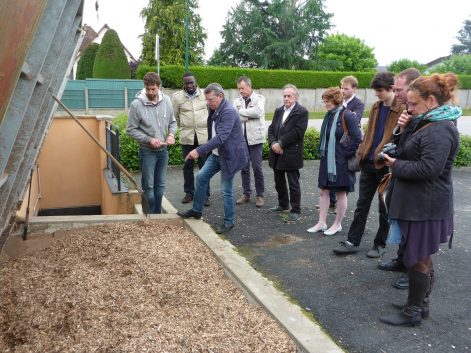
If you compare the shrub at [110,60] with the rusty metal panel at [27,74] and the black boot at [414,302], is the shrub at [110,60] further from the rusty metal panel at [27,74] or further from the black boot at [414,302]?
the black boot at [414,302]

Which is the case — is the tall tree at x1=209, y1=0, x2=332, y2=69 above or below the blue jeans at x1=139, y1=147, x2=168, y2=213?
above

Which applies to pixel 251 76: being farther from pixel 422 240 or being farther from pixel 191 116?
pixel 422 240

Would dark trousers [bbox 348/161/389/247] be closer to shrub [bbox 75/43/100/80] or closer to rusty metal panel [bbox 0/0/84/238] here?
rusty metal panel [bbox 0/0/84/238]

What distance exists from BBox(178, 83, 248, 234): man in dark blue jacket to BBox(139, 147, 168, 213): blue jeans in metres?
0.64

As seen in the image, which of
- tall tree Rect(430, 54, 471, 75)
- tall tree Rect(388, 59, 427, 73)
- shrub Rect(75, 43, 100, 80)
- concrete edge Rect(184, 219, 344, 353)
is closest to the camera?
concrete edge Rect(184, 219, 344, 353)

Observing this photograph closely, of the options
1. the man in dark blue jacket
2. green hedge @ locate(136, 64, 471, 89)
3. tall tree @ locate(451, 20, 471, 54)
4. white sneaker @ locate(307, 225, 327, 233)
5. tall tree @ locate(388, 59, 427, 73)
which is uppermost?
tall tree @ locate(451, 20, 471, 54)

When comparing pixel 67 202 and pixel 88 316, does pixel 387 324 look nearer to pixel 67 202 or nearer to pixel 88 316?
pixel 88 316

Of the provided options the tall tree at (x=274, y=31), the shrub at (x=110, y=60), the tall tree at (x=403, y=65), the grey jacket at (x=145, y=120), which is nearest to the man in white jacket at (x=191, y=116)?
the grey jacket at (x=145, y=120)

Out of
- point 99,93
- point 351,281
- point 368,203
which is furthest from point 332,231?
point 99,93

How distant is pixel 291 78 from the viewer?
29.8 meters

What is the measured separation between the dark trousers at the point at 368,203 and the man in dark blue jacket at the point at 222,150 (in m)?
1.46

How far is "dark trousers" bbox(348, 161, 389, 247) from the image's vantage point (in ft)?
14.0

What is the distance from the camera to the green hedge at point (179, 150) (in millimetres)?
9016

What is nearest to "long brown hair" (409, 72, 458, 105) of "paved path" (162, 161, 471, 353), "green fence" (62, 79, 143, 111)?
"paved path" (162, 161, 471, 353)
